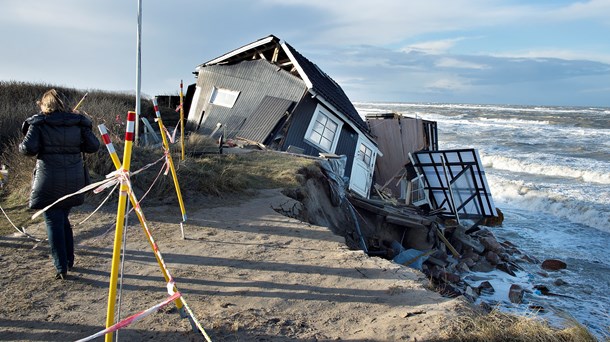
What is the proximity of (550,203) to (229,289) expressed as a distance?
19.1 meters

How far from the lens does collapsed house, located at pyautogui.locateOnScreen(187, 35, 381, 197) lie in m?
14.7

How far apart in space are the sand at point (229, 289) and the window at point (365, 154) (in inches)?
357

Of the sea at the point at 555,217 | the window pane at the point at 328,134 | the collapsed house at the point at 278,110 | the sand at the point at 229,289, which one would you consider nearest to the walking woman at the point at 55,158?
the sand at the point at 229,289

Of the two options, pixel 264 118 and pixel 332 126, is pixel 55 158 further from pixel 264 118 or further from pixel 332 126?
pixel 332 126

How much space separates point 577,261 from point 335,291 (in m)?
11.2

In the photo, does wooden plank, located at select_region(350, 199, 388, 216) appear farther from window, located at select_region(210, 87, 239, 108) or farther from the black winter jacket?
the black winter jacket

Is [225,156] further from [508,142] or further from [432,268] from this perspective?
[508,142]

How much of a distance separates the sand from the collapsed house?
7.55 metres

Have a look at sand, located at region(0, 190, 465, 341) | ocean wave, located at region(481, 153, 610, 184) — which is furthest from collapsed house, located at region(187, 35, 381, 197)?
ocean wave, located at region(481, 153, 610, 184)

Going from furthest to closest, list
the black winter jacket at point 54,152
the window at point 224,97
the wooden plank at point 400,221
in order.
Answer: the window at point 224,97 < the wooden plank at point 400,221 < the black winter jacket at point 54,152

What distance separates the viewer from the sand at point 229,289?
14.1 feet

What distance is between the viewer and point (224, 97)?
1719cm

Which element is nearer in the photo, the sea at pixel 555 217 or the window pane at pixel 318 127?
the sea at pixel 555 217

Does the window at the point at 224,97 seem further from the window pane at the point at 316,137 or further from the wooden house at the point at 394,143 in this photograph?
the wooden house at the point at 394,143
